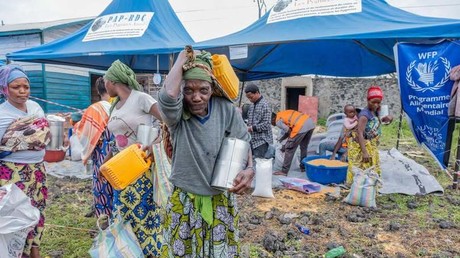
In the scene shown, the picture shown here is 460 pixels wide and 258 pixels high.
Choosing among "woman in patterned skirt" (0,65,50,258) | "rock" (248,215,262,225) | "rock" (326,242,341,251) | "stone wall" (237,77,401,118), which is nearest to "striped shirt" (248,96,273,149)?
"rock" (248,215,262,225)

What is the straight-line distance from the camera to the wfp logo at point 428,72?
12.7 feet

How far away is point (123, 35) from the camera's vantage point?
5.47m

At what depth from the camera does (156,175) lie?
7.85 feet

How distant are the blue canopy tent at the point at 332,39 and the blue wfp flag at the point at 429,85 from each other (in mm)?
232

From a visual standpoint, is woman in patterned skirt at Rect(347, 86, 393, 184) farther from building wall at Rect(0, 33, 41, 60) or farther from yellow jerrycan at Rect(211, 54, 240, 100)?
building wall at Rect(0, 33, 41, 60)

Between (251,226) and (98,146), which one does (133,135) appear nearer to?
(98,146)

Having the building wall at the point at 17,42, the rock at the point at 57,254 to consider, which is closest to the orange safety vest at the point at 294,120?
the rock at the point at 57,254

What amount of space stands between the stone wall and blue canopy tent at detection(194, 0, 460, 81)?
7186mm

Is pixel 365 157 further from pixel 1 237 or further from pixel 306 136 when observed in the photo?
pixel 1 237

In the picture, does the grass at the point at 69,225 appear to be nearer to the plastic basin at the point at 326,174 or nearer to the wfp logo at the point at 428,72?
the plastic basin at the point at 326,174

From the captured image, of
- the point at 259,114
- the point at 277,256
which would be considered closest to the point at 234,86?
the point at 277,256

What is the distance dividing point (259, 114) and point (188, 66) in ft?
12.4

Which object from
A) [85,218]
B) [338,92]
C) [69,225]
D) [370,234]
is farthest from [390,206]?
[338,92]

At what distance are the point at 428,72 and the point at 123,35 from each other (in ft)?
14.3
